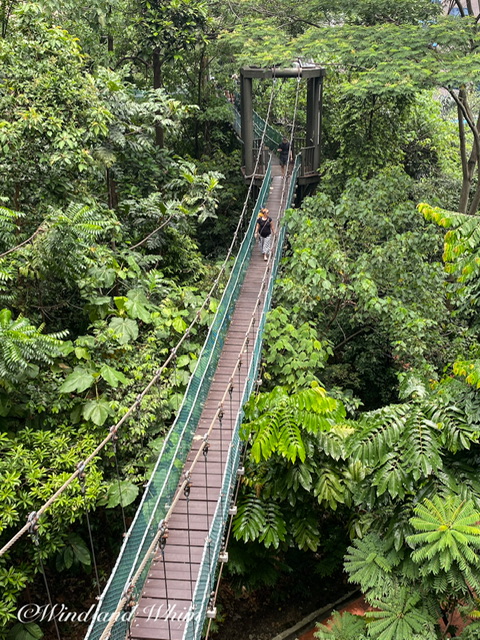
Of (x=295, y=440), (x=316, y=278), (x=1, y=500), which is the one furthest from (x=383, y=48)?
(x=1, y=500)

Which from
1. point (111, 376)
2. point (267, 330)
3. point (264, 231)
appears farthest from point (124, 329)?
point (264, 231)

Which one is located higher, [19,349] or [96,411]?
[19,349]

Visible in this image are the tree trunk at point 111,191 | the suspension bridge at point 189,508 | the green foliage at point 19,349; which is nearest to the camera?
the suspension bridge at point 189,508

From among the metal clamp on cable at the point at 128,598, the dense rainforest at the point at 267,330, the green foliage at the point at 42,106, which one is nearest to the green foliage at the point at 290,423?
the dense rainforest at the point at 267,330

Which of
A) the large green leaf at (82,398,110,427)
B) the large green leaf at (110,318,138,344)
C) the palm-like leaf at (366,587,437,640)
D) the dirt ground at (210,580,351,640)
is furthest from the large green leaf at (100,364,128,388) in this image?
the dirt ground at (210,580,351,640)

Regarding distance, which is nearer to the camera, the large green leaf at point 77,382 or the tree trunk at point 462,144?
the large green leaf at point 77,382

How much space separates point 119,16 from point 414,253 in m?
7.79

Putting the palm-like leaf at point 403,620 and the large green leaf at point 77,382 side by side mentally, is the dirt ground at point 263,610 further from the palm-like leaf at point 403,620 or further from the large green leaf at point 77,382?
the large green leaf at point 77,382

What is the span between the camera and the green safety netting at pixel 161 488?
4.05 metres

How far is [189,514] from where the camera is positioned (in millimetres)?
5297

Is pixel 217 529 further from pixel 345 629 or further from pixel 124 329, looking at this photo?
pixel 124 329

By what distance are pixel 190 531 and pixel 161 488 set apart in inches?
20.9

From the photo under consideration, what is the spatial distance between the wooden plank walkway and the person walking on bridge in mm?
2167

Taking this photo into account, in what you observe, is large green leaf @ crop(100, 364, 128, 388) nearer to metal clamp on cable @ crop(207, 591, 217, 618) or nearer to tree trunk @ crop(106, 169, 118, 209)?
metal clamp on cable @ crop(207, 591, 217, 618)
